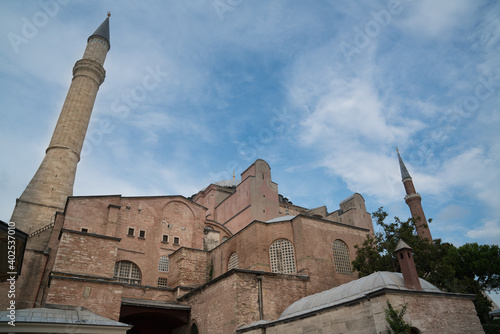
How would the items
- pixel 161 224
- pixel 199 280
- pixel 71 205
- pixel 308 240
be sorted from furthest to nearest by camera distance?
pixel 161 224 < pixel 199 280 < pixel 71 205 < pixel 308 240

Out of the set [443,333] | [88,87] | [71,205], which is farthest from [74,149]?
[443,333]

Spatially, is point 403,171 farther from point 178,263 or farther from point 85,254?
point 85,254

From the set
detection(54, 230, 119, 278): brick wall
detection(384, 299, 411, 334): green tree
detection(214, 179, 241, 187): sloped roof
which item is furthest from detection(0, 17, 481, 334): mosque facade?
detection(214, 179, 241, 187): sloped roof

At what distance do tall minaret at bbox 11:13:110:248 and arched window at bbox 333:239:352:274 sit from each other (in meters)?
18.3

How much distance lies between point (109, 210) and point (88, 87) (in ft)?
44.0

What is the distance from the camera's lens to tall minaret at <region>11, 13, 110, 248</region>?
77.2ft

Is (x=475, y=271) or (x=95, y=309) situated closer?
(x=95, y=309)

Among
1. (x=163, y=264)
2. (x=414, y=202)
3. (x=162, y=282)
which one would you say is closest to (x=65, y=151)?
(x=163, y=264)

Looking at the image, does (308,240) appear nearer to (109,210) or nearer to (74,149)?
(109,210)

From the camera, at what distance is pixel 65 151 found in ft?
86.0

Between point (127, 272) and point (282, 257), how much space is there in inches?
376

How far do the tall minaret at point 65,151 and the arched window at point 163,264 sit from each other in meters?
7.41

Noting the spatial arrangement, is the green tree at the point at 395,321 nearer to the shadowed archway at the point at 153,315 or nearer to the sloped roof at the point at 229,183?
the shadowed archway at the point at 153,315

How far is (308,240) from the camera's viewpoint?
61.8ft
